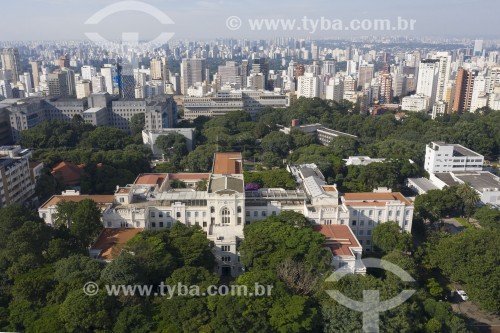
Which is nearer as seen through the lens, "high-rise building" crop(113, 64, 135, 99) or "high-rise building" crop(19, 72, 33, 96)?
"high-rise building" crop(113, 64, 135, 99)

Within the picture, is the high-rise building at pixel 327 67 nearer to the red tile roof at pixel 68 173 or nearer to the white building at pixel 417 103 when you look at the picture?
the white building at pixel 417 103

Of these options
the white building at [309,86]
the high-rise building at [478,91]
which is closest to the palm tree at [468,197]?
the high-rise building at [478,91]

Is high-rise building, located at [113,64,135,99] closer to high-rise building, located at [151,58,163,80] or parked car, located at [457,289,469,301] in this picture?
high-rise building, located at [151,58,163,80]

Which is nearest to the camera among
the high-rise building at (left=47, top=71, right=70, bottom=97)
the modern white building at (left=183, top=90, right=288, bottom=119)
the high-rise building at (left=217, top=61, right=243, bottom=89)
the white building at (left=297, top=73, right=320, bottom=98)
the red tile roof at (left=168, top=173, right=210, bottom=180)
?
the red tile roof at (left=168, top=173, right=210, bottom=180)

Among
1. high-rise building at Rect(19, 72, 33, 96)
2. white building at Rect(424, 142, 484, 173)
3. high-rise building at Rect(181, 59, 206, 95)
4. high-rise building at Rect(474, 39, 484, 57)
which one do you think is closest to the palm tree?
white building at Rect(424, 142, 484, 173)

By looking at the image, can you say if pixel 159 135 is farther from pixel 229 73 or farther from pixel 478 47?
pixel 478 47

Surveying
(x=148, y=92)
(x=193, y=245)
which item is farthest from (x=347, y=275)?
(x=148, y=92)

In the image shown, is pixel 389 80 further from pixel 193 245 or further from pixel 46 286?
pixel 46 286
